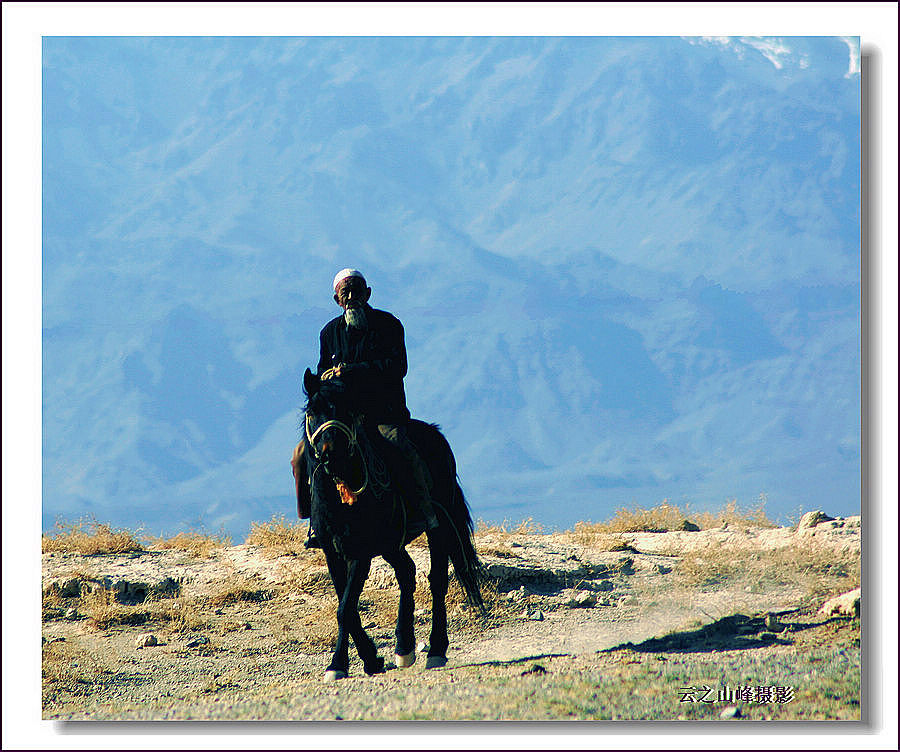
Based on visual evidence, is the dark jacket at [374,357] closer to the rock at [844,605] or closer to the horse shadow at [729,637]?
the horse shadow at [729,637]

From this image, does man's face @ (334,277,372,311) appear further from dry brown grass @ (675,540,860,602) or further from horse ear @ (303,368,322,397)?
dry brown grass @ (675,540,860,602)

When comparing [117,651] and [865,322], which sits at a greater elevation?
[865,322]

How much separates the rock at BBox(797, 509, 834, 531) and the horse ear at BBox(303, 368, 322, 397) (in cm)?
690

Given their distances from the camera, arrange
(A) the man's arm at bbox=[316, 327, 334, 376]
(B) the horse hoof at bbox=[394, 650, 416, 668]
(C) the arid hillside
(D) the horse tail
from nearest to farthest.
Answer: (C) the arid hillside → (A) the man's arm at bbox=[316, 327, 334, 376] → (B) the horse hoof at bbox=[394, 650, 416, 668] → (D) the horse tail

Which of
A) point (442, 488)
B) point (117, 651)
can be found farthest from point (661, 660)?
point (117, 651)

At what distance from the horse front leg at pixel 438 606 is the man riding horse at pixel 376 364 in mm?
616

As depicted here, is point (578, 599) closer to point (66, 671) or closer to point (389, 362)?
point (389, 362)

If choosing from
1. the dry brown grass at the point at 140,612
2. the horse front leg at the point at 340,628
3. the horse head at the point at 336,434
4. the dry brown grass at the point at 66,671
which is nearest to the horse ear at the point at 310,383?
the horse head at the point at 336,434

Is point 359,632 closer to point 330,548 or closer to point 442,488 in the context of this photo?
point 330,548

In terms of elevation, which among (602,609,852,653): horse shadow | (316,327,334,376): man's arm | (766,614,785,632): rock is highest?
(316,327,334,376): man's arm

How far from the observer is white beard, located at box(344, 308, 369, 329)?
27.6ft

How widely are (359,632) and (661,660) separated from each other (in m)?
2.36

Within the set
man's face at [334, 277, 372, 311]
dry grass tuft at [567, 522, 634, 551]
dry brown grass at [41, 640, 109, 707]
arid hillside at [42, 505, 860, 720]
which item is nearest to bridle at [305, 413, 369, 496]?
man's face at [334, 277, 372, 311]

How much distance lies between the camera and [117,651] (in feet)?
32.9
